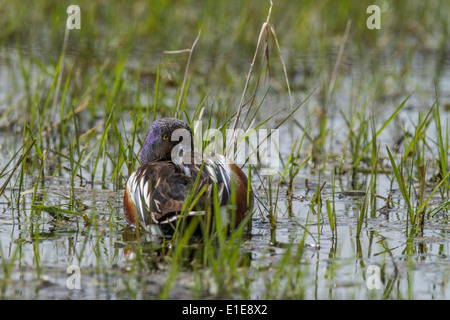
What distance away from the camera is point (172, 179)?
4.80 metres

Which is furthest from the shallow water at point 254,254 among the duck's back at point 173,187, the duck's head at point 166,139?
the duck's head at point 166,139

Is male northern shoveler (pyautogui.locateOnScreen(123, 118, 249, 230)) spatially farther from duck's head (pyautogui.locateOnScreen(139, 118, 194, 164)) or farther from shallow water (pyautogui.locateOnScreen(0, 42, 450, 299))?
shallow water (pyautogui.locateOnScreen(0, 42, 450, 299))

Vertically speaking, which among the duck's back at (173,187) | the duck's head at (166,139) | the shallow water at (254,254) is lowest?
the shallow water at (254,254)

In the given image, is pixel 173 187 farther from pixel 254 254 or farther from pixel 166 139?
pixel 166 139

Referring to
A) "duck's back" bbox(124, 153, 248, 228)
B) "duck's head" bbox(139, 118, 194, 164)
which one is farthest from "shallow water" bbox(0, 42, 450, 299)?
"duck's head" bbox(139, 118, 194, 164)

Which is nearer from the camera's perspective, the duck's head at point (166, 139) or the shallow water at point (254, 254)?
the shallow water at point (254, 254)

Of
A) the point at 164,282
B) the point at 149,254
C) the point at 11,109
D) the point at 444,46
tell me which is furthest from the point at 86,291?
the point at 444,46

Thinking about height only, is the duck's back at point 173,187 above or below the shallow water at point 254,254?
above

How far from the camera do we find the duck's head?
5508 mm

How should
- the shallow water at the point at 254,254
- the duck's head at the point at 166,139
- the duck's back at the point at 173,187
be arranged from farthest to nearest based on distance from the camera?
the duck's head at the point at 166,139
the duck's back at the point at 173,187
the shallow water at the point at 254,254

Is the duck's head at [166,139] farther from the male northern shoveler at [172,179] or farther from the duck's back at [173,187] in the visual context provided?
the duck's back at [173,187]

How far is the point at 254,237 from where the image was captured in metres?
4.96

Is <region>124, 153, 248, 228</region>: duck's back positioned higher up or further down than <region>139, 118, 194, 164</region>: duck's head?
further down

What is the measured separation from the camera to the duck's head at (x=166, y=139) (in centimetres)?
551
